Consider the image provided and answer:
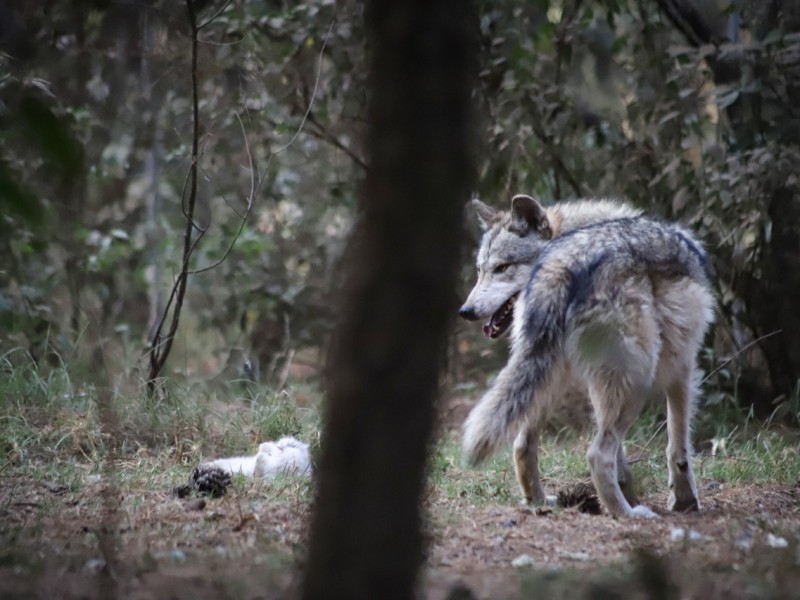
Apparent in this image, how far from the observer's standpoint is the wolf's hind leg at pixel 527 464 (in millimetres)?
5145

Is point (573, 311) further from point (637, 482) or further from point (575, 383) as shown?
point (637, 482)

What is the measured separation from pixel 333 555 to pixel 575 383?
3.27m

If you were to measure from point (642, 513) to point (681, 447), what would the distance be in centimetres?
61

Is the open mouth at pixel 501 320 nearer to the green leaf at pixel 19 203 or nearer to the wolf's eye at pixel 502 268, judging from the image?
the wolf's eye at pixel 502 268

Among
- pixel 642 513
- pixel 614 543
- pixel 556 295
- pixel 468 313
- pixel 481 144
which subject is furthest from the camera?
pixel 481 144

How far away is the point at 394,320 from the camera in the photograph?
1.96 metres

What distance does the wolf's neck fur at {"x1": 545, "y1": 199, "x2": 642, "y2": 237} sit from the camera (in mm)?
6012

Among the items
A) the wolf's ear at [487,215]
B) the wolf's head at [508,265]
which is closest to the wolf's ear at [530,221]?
the wolf's head at [508,265]

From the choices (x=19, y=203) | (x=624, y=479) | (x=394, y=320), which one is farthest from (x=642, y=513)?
(x=19, y=203)

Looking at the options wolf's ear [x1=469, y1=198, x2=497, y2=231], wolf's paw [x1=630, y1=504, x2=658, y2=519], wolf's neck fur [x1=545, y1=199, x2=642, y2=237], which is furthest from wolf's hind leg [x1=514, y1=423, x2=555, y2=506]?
wolf's ear [x1=469, y1=198, x2=497, y2=231]

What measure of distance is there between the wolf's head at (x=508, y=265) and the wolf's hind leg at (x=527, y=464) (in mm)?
1026

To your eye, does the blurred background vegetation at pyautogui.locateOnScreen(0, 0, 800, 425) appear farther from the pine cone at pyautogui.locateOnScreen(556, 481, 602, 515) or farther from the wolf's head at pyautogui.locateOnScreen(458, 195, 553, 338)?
the pine cone at pyautogui.locateOnScreen(556, 481, 602, 515)

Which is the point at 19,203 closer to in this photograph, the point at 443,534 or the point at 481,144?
the point at 443,534

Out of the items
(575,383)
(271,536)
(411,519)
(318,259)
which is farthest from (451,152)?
(318,259)
